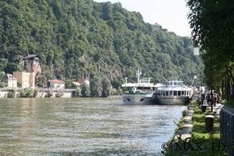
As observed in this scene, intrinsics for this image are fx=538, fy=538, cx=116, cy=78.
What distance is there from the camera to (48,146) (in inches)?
1073

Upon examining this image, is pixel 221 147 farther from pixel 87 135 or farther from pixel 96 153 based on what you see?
pixel 87 135

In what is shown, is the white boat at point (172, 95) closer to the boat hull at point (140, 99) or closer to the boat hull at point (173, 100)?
the boat hull at point (173, 100)

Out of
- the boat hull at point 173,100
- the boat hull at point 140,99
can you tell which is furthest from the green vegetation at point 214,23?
the boat hull at point 140,99

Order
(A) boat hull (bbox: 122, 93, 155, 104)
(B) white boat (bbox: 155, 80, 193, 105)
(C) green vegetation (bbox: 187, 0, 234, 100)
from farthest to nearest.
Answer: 1. (A) boat hull (bbox: 122, 93, 155, 104)
2. (B) white boat (bbox: 155, 80, 193, 105)
3. (C) green vegetation (bbox: 187, 0, 234, 100)

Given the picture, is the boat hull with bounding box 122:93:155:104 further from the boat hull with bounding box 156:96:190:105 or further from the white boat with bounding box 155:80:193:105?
the boat hull with bounding box 156:96:190:105

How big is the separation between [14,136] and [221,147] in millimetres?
16654

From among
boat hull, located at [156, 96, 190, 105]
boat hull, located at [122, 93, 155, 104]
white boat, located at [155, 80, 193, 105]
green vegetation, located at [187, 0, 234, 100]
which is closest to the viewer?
green vegetation, located at [187, 0, 234, 100]

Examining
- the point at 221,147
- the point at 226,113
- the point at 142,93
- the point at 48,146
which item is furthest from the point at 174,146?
the point at 142,93

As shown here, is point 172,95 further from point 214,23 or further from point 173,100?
point 214,23

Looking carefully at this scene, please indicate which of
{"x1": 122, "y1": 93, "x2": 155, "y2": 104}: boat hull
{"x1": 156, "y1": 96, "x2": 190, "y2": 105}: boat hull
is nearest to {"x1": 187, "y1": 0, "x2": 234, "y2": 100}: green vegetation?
{"x1": 156, "y1": 96, "x2": 190, "y2": 105}: boat hull

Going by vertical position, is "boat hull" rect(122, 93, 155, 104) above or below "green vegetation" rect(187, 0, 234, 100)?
below

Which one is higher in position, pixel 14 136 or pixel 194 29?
pixel 194 29

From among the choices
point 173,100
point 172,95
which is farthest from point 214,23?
point 172,95

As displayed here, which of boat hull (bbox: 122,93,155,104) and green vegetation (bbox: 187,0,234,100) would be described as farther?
boat hull (bbox: 122,93,155,104)
